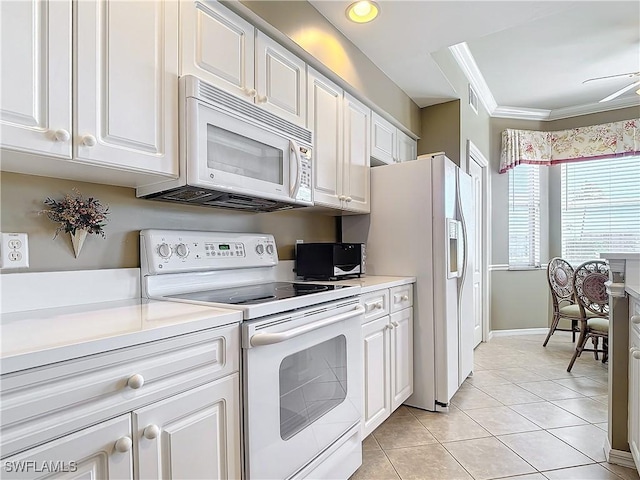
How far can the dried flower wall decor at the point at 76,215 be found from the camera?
126 centimetres

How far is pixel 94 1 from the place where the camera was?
112 centimetres

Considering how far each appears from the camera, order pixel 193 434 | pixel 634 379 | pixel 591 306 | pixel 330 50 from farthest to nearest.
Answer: pixel 591 306
pixel 330 50
pixel 634 379
pixel 193 434

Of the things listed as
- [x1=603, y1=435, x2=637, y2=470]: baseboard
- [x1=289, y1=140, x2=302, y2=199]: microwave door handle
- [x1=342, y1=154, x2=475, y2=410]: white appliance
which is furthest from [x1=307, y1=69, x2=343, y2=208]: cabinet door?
[x1=603, y1=435, x2=637, y2=470]: baseboard

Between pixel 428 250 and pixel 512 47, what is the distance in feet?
6.93

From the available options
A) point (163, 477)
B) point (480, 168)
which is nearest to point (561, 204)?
point (480, 168)

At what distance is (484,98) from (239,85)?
3.52 meters

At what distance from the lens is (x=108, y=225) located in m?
1.43

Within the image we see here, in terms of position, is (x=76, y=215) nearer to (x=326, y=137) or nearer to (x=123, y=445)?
(x=123, y=445)

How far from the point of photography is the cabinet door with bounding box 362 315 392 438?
1.96 meters

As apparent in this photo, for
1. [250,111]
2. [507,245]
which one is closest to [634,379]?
[250,111]

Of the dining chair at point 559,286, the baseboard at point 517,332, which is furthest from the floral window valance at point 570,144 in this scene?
the baseboard at point 517,332

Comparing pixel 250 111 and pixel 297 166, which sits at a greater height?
pixel 250 111

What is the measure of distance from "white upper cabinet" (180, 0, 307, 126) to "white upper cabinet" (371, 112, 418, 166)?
3.02 ft

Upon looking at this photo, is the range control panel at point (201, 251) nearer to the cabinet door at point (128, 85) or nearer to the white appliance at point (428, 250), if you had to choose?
the cabinet door at point (128, 85)
